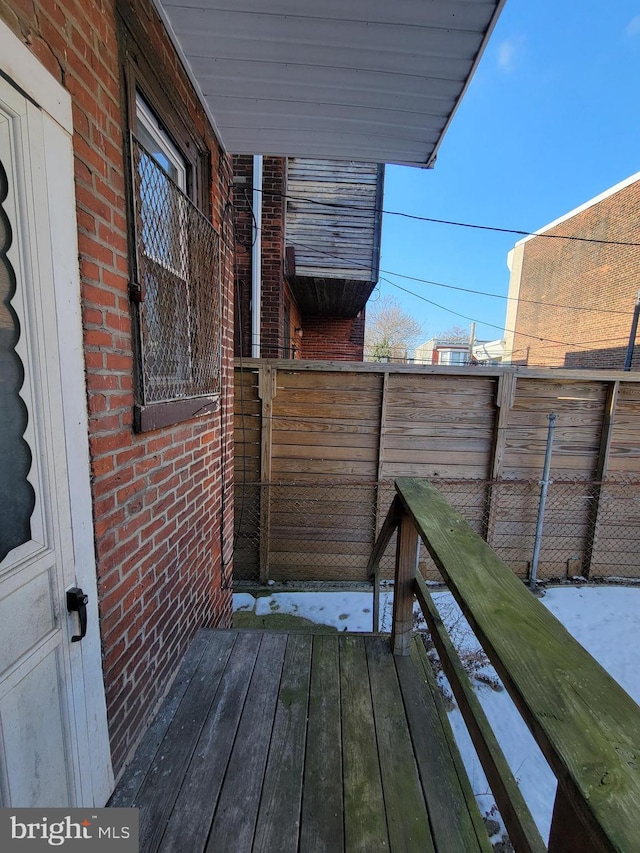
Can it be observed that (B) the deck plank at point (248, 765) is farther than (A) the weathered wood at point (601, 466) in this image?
No

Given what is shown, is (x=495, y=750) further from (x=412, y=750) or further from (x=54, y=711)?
(x=54, y=711)

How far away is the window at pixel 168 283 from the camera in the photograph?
1333 millimetres

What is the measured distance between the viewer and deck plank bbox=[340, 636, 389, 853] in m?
1.09

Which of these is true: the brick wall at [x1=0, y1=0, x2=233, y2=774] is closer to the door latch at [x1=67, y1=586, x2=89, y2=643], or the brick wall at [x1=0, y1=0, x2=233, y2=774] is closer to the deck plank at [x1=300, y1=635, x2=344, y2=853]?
the door latch at [x1=67, y1=586, x2=89, y2=643]

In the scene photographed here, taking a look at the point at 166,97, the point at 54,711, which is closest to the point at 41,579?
the point at 54,711

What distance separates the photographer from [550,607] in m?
3.37

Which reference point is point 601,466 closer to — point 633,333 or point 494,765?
point 494,765

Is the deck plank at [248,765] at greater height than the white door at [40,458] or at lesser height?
lesser

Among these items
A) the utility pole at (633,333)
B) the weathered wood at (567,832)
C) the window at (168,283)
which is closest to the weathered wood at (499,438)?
the window at (168,283)

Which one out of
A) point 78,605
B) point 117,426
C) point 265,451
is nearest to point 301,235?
point 265,451

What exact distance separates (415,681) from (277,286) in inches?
158

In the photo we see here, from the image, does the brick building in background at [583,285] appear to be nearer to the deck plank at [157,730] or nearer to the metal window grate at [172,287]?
the metal window grate at [172,287]

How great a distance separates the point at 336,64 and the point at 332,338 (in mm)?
6054

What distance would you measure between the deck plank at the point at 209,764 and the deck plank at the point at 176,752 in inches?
1.0
